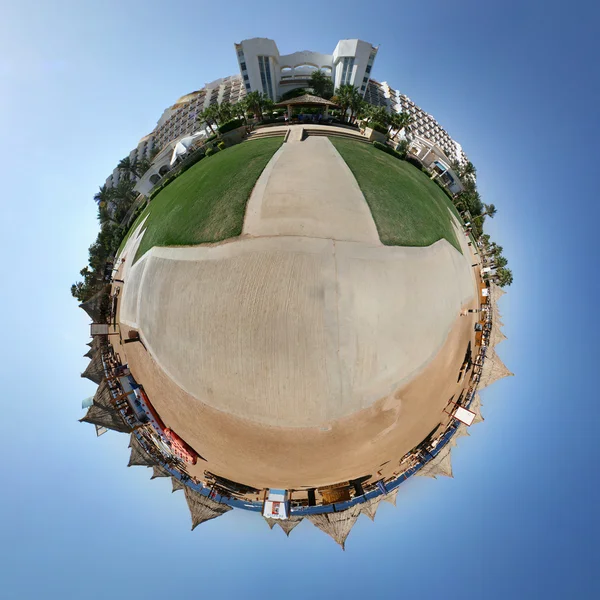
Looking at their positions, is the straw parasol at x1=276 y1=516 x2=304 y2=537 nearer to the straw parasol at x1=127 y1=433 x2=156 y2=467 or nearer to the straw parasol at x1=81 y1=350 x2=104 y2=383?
the straw parasol at x1=127 y1=433 x2=156 y2=467

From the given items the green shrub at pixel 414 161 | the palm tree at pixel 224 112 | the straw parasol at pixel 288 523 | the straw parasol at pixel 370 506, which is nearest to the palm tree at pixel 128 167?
the palm tree at pixel 224 112

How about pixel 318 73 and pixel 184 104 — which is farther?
pixel 184 104

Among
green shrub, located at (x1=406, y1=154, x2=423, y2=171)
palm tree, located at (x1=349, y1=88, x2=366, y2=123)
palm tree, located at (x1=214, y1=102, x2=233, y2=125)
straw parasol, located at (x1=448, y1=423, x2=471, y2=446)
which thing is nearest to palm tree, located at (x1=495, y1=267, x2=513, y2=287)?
green shrub, located at (x1=406, y1=154, x2=423, y2=171)

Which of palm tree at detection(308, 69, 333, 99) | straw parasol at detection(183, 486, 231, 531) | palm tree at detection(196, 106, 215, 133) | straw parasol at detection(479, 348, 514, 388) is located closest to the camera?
straw parasol at detection(183, 486, 231, 531)

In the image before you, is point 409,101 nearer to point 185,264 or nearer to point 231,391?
point 185,264

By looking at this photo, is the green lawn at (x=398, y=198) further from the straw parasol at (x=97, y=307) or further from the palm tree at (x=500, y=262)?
the straw parasol at (x=97, y=307)

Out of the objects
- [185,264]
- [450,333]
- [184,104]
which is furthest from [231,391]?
[184,104]
